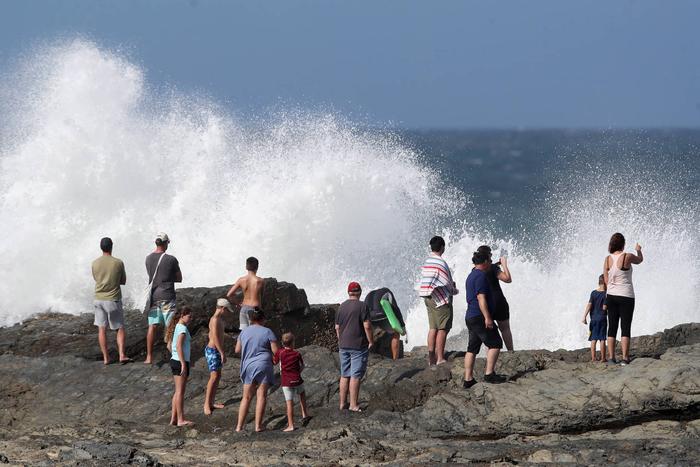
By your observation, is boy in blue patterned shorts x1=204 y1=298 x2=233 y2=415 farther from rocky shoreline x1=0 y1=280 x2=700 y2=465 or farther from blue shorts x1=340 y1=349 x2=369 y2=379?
blue shorts x1=340 y1=349 x2=369 y2=379

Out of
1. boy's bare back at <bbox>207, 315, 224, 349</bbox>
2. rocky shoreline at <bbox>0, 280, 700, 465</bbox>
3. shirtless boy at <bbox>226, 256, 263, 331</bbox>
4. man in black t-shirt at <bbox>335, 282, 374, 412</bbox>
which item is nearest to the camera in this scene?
rocky shoreline at <bbox>0, 280, 700, 465</bbox>

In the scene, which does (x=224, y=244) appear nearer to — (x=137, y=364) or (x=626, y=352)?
(x=137, y=364)

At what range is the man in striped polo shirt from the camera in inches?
464

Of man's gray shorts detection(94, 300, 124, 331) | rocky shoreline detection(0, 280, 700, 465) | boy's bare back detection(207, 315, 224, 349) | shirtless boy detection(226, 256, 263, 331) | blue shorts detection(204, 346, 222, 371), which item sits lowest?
rocky shoreline detection(0, 280, 700, 465)

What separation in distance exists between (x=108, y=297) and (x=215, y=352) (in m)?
2.12

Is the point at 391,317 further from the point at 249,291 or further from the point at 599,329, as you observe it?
the point at 599,329

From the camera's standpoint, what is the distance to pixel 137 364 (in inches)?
484

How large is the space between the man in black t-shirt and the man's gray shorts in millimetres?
3093

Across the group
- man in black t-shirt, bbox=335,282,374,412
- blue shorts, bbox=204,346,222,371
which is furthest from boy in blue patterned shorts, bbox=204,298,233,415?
man in black t-shirt, bbox=335,282,374,412

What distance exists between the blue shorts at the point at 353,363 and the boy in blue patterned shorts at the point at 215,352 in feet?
4.05

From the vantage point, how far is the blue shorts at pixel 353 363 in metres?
10.7

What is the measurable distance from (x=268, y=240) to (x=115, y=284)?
288 inches

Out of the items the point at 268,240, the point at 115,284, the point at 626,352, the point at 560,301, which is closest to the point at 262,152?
the point at 268,240

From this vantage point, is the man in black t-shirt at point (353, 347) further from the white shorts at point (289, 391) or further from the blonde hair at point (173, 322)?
the blonde hair at point (173, 322)
